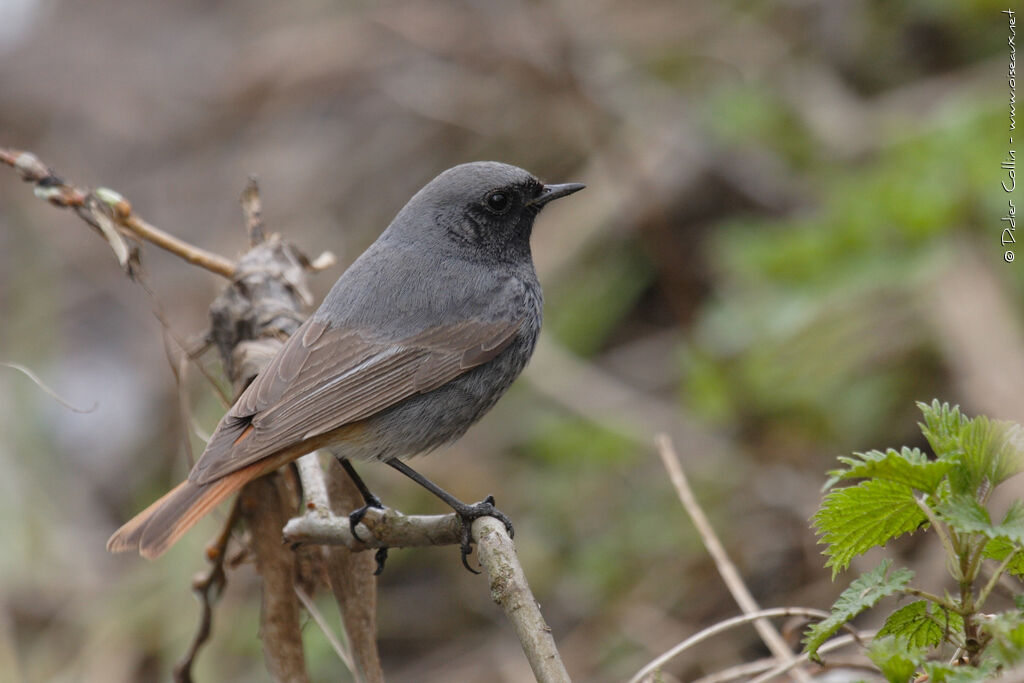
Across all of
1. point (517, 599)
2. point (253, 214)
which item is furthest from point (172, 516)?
point (253, 214)

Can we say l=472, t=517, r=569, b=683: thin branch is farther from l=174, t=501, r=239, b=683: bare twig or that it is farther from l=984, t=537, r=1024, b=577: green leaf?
l=174, t=501, r=239, b=683: bare twig

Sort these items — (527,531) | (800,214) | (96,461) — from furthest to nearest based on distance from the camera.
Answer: (96,461)
(800,214)
(527,531)

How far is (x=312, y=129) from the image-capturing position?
29.1 feet

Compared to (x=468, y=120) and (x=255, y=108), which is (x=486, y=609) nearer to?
(x=468, y=120)

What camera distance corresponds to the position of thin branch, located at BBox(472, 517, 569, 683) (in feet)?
6.83

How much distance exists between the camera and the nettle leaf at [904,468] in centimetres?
179

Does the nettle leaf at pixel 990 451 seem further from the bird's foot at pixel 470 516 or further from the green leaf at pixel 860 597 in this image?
the bird's foot at pixel 470 516

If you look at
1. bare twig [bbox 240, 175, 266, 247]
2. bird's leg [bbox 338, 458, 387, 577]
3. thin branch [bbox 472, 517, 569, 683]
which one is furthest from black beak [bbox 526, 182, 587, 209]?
thin branch [bbox 472, 517, 569, 683]

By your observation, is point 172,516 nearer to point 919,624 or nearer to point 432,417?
point 432,417

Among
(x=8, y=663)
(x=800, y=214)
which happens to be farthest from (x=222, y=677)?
(x=800, y=214)

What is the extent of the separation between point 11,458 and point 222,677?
181 cm

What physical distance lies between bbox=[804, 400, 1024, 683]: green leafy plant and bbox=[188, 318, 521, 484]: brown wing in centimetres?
159

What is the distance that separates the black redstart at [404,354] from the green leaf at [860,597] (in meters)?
1.13

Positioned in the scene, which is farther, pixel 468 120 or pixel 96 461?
pixel 468 120
